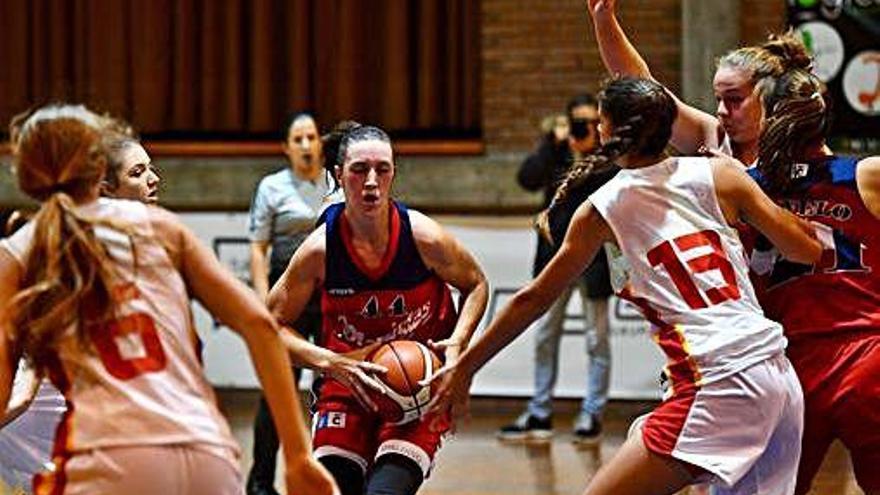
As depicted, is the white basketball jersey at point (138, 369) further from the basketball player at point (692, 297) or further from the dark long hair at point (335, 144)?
the dark long hair at point (335, 144)

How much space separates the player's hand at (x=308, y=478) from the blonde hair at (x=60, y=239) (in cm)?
48

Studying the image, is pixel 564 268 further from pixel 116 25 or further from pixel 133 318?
pixel 116 25

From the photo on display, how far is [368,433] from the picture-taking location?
217 inches

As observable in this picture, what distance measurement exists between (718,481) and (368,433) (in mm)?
1204

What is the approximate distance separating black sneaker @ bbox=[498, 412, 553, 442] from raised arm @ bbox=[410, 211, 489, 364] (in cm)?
480

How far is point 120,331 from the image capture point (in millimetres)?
3760

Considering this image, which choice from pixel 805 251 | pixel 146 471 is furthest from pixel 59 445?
pixel 805 251

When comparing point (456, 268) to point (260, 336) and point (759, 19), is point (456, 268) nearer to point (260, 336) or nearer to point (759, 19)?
point (260, 336)

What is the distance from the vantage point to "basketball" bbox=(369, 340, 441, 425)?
17.5 ft

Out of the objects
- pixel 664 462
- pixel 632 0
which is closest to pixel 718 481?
pixel 664 462

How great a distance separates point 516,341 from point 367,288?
236 inches

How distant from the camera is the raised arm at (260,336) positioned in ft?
12.3

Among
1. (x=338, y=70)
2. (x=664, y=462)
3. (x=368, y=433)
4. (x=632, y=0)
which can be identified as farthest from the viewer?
(x=338, y=70)

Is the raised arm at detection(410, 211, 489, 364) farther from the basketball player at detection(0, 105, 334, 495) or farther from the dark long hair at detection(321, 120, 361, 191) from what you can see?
the basketball player at detection(0, 105, 334, 495)
